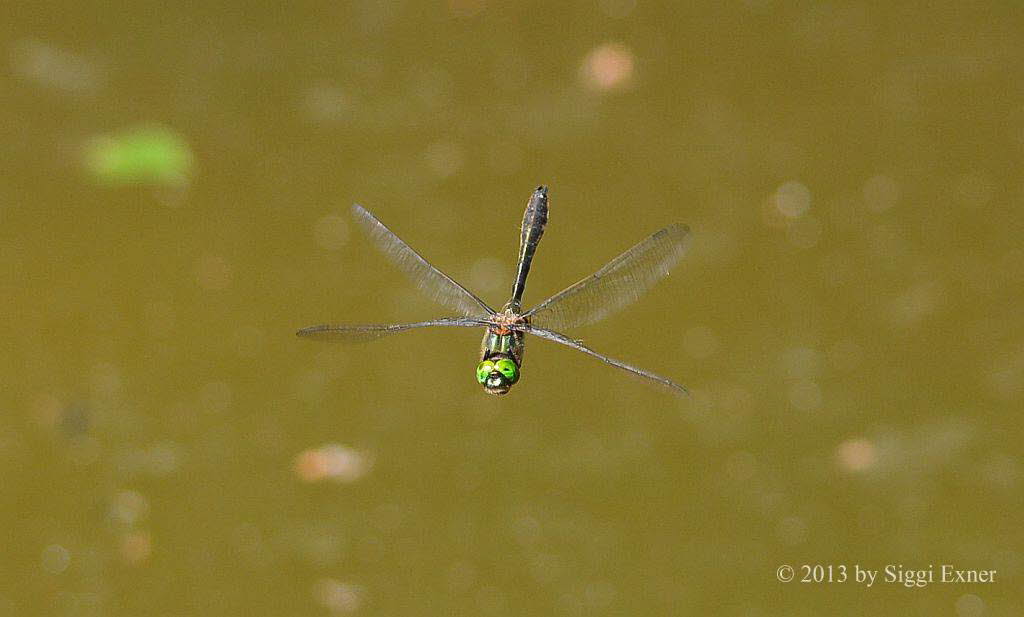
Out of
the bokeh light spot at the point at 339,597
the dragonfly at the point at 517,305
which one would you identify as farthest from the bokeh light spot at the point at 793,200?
the bokeh light spot at the point at 339,597

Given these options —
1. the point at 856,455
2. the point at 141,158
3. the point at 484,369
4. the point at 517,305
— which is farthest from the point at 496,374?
the point at 141,158

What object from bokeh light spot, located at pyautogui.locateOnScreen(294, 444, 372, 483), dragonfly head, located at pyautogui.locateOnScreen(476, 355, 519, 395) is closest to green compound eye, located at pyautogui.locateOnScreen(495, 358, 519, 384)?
dragonfly head, located at pyautogui.locateOnScreen(476, 355, 519, 395)

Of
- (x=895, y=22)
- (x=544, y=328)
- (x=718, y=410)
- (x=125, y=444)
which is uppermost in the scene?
(x=895, y=22)

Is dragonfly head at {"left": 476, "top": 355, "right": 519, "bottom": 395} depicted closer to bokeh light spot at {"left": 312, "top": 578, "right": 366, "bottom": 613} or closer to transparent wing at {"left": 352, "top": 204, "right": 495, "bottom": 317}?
transparent wing at {"left": 352, "top": 204, "right": 495, "bottom": 317}

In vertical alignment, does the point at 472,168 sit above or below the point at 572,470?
above

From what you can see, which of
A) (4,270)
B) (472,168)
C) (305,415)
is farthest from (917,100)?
(4,270)

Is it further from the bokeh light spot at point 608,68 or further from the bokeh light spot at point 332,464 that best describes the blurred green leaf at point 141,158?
the bokeh light spot at point 608,68

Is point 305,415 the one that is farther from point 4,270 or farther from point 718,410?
point 718,410
